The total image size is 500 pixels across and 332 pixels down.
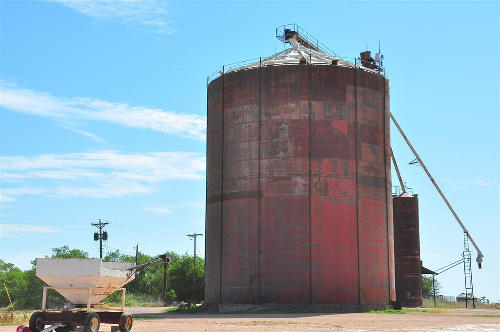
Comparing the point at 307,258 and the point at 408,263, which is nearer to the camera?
the point at 307,258

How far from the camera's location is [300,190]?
4134 cm

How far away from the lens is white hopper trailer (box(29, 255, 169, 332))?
2133 cm

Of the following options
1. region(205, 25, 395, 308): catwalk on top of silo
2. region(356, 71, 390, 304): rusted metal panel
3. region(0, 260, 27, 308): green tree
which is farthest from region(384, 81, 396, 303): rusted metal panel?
region(0, 260, 27, 308): green tree

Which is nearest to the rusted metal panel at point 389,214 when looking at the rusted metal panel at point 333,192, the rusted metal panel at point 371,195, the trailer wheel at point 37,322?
the rusted metal panel at point 371,195

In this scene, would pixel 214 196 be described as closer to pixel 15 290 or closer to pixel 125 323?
pixel 125 323

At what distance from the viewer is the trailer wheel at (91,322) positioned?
20.9 metres

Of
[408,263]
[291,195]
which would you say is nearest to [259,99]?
[291,195]

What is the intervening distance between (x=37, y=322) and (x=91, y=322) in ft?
6.42

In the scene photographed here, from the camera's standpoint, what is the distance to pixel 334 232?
41188 millimetres

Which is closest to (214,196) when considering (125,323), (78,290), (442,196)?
(125,323)

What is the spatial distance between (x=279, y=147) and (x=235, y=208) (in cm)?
523

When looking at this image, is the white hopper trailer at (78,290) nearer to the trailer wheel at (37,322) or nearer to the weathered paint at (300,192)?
the trailer wheel at (37,322)

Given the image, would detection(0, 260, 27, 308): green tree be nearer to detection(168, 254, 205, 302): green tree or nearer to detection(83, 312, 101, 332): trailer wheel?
detection(168, 254, 205, 302): green tree

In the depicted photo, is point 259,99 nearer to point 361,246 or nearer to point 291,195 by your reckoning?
point 291,195
